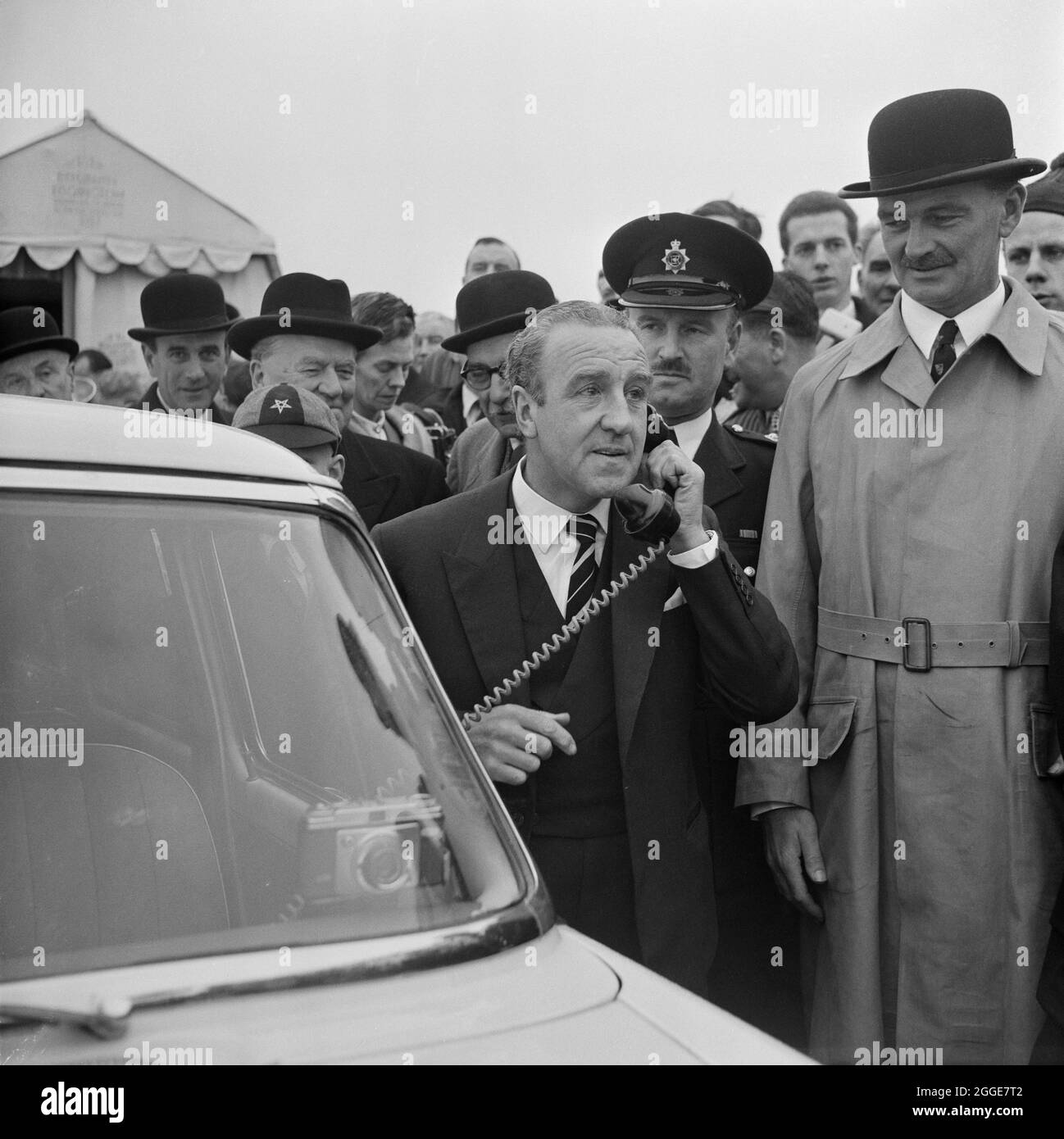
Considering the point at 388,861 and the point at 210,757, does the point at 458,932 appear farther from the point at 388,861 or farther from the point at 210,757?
the point at 210,757

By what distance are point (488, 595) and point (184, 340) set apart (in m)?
2.77

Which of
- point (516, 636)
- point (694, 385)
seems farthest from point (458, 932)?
point (694, 385)

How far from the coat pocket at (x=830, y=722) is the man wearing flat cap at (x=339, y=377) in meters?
1.67

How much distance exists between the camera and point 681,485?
9.48 feet

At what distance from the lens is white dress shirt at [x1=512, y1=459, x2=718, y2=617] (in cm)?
298

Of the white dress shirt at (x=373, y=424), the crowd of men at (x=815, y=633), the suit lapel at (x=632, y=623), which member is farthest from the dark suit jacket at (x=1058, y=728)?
the white dress shirt at (x=373, y=424)

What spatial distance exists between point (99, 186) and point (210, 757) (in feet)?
14.5

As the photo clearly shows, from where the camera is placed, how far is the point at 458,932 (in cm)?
180

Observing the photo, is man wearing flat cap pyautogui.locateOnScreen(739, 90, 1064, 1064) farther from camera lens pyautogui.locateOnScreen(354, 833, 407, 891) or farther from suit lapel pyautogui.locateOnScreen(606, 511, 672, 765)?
camera lens pyautogui.locateOnScreen(354, 833, 407, 891)

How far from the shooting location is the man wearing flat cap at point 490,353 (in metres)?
4.40

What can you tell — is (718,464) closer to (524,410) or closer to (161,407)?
(524,410)

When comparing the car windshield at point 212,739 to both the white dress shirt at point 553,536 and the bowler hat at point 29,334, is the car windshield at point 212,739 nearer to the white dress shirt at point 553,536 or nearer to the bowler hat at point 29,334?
the white dress shirt at point 553,536

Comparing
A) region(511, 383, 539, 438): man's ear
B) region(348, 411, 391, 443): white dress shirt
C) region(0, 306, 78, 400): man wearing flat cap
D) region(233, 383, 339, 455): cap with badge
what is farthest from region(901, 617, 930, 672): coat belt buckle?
region(0, 306, 78, 400): man wearing flat cap

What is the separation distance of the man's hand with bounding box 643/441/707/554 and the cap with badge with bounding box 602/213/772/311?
2.85 ft
